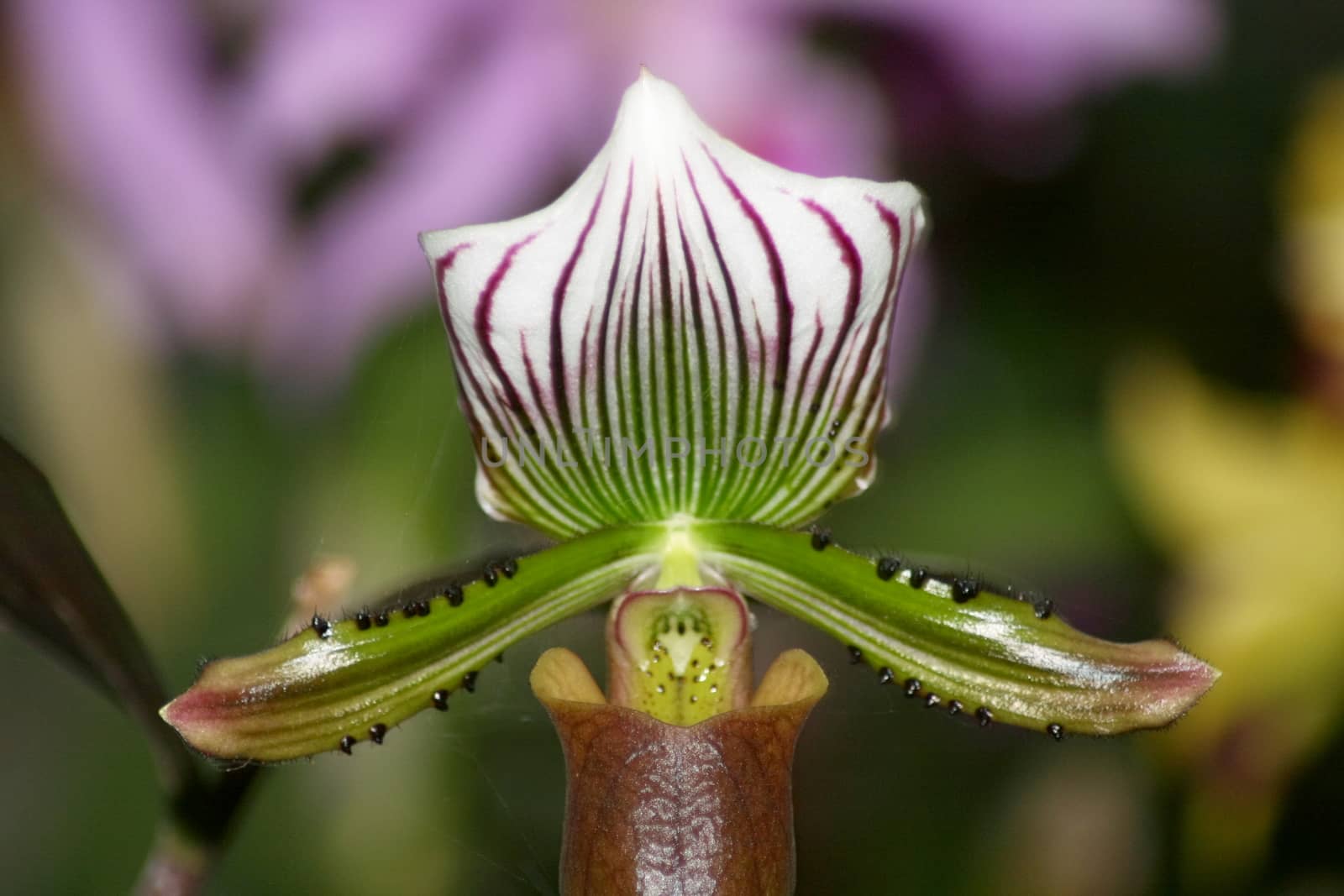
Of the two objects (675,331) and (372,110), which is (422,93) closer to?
(372,110)

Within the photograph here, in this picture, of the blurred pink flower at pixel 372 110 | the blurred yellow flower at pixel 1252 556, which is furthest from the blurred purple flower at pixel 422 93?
the blurred yellow flower at pixel 1252 556

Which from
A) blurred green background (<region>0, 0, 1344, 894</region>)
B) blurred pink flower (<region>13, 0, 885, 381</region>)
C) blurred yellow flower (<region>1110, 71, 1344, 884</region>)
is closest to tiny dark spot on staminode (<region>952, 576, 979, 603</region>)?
blurred pink flower (<region>13, 0, 885, 381</region>)

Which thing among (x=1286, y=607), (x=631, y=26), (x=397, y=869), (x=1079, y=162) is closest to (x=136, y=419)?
(x=397, y=869)

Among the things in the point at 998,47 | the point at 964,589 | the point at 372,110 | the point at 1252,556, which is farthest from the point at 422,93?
the point at 1252,556

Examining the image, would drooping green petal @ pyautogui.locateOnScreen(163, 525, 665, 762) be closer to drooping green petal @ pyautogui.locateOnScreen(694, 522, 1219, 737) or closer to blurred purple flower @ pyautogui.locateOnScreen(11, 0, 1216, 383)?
drooping green petal @ pyautogui.locateOnScreen(694, 522, 1219, 737)

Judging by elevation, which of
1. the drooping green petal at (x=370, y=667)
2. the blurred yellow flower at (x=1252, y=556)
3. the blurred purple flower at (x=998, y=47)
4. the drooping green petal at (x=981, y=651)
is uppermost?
the blurred purple flower at (x=998, y=47)

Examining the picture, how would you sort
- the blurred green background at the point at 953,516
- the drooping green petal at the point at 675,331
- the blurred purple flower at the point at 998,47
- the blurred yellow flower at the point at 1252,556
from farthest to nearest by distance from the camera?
the blurred yellow flower at the point at 1252,556 < the blurred green background at the point at 953,516 < the blurred purple flower at the point at 998,47 < the drooping green petal at the point at 675,331

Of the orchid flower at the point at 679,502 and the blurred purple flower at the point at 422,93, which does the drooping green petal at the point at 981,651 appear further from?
the blurred purple flower at the point at 422,93
